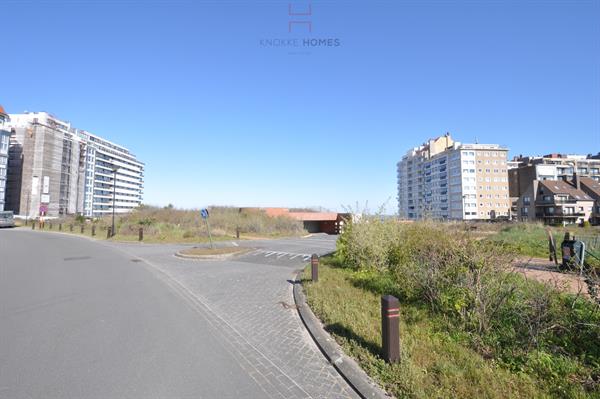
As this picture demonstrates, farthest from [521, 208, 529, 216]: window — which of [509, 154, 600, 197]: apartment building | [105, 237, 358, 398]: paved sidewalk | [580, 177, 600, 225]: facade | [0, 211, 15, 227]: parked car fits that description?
[0, 211, 15, 227]: parked car

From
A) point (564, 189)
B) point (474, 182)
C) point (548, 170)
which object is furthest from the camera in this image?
point (474, 182)

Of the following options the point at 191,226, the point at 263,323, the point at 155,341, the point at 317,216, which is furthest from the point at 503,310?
the point at 317,216

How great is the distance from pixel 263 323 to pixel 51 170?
293ft

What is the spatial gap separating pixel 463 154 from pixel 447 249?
90.3m

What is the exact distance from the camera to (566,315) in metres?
4.41

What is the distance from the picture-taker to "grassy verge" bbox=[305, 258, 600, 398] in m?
3.18

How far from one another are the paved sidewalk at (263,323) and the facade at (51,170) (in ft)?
192

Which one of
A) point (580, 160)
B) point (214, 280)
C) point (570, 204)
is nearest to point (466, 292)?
point (214, 280)

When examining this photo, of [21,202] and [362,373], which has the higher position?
[21,202]

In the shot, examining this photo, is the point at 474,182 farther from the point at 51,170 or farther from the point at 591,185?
the point at 51,170

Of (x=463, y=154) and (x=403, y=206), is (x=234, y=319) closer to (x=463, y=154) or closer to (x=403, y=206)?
(x=463, y=154)

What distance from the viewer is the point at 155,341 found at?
474cm

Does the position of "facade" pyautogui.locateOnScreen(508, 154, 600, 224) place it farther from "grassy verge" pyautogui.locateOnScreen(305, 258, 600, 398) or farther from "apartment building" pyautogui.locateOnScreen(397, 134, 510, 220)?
"grassy verge" pyautogui.locateOnScreen(305, 258, 600, 398)

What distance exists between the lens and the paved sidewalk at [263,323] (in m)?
3.62
